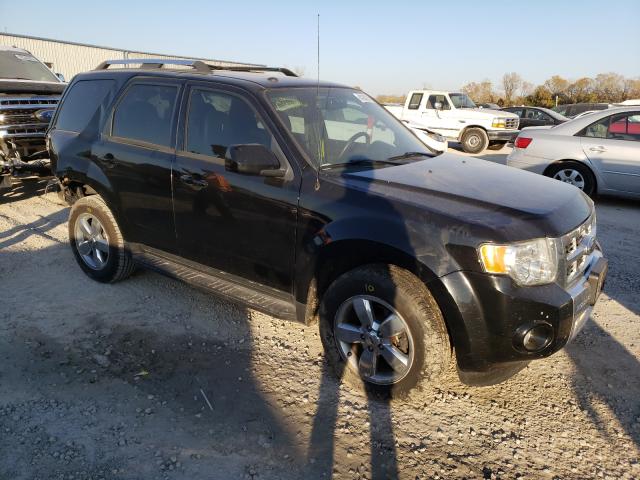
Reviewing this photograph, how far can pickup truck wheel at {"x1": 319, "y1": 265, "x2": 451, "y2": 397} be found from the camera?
2.71 metres

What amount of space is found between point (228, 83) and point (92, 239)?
2110 mm

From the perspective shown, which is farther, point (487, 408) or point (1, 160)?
point (1, 160)

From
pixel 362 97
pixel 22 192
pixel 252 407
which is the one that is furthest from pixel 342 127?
pixel 22 192

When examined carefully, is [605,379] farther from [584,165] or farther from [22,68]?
[22,68]

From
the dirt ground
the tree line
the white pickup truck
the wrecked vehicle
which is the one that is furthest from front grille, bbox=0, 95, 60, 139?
the tree line

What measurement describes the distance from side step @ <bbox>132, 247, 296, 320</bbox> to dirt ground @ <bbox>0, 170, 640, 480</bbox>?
1.28ft

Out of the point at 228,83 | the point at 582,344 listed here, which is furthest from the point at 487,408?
the point at 228,83

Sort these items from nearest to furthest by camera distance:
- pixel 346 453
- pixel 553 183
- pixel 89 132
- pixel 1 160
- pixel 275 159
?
pixel 346 453
pixel 275 159
pixel 553 183
pixel 89 132
pixel 1 160

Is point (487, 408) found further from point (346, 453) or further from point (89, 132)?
point (89, 132)

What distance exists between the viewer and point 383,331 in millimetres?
2865

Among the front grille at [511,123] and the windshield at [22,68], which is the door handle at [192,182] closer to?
the windshield at [22,68]

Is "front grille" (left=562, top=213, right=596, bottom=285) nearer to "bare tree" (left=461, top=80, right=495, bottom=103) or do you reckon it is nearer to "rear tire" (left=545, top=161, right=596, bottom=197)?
"rear tire" (left=545, top=161, right=596, bottom=197)

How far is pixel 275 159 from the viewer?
3.14 metres

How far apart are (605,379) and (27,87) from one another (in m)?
8.38
